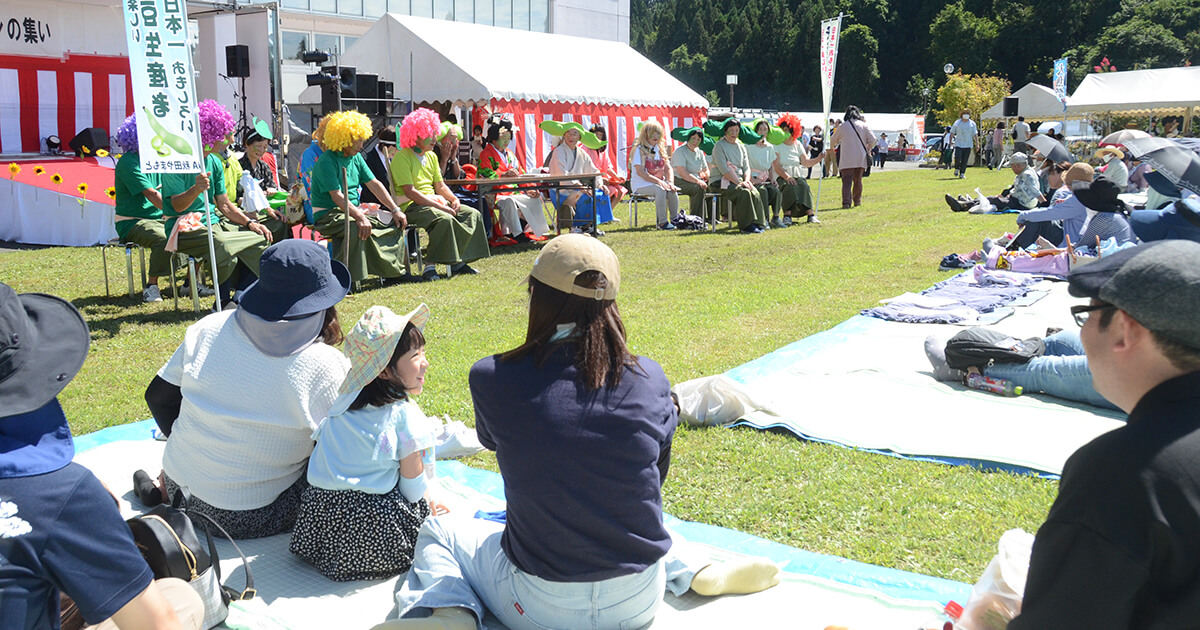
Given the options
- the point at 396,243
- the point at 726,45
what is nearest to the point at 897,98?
the point at 726,45

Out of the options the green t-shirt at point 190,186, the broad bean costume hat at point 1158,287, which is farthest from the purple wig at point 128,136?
the broad bean costume hat at point 1158,287

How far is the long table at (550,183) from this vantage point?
1133 centimetres

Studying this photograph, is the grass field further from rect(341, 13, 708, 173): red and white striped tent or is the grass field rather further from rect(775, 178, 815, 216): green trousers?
rect(341, 13, 708, 173): red and white striped tent

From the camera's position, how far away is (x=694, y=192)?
14.0 metres

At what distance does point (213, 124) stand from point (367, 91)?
26.7 ft

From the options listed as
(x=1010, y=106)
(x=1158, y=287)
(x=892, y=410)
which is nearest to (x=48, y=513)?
(x=1158, y=287)

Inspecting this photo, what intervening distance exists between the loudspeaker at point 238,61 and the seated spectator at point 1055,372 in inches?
495

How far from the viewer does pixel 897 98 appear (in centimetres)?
7375

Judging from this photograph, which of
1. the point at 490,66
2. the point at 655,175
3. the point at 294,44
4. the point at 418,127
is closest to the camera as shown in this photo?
the point at 418,127

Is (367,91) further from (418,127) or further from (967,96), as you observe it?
(967,96)

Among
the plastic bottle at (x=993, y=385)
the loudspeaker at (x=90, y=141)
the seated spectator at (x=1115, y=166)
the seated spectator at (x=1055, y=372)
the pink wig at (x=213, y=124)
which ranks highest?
the loudspeaker at (x=90, y=141)

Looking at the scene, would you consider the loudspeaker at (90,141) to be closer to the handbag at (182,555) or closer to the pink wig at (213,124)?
the pink wig at (213,124)

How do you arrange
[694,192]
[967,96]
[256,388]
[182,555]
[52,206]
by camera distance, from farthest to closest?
[967,96]
[694,192]
[52,206]
[256,388]
[182,555]

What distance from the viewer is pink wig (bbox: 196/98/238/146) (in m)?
7.57
